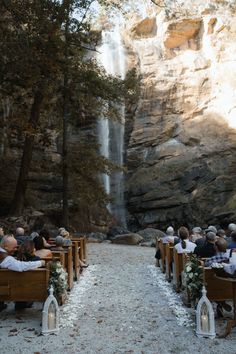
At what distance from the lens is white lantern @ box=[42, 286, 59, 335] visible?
5.72 metres

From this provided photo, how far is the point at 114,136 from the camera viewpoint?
2977 cm

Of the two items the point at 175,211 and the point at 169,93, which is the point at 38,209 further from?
the point at 169,93

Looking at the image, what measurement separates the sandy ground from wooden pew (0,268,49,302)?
0.43 m

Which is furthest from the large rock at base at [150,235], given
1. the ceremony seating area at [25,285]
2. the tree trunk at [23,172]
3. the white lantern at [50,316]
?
the white lantern at [50,316]

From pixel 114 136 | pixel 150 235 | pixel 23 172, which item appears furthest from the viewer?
pixel 114 136

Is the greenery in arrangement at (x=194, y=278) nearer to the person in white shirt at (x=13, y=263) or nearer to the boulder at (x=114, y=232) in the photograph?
the person in white shirt at (x=13, y=263)

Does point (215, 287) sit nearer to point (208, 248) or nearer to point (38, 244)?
point (208, 248)

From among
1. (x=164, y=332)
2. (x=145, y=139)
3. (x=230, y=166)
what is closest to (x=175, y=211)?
(x=230, y=166)

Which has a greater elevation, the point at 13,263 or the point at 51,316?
the point at 13,263

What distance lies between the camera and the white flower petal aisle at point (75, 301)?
6.42 m

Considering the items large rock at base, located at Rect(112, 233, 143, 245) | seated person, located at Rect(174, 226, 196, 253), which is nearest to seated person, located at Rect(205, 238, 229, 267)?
seated person, located at Rect(174, 226, 196, 253)

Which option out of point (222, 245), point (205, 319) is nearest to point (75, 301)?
point (205, 319)

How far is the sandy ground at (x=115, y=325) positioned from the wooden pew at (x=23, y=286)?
1.40 ft

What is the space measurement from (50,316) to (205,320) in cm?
223
